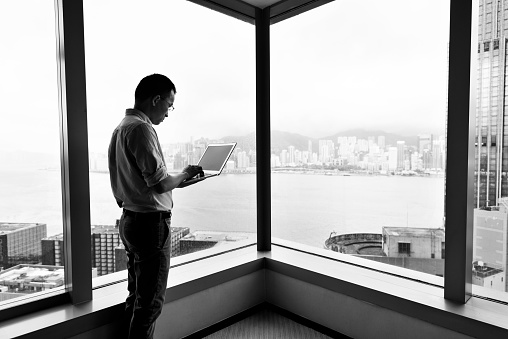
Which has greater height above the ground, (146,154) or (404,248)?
(146,154)

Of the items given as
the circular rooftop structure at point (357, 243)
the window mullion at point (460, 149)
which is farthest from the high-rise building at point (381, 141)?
the circular rooftop structure at point (357, 243)

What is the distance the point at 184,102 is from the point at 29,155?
89 centimetres

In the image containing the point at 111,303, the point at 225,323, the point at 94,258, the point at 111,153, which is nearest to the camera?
the point at 111,153

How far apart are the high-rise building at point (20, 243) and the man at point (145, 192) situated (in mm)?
447

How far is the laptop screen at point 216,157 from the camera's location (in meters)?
1.57

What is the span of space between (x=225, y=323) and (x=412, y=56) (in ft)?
6.49

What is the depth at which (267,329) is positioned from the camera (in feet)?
6.81

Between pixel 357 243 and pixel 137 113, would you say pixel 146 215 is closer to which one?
pixel 137 113

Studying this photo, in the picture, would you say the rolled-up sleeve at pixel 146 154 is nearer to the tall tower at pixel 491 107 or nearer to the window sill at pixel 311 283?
the window sill at pixel 311 283

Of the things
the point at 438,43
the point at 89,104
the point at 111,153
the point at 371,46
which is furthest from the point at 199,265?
the point at 438,43

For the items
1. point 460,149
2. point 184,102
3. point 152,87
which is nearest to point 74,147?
point 152,87

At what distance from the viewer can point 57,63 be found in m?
1.56

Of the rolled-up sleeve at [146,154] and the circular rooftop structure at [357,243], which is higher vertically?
the rolled-up sleeve at [146,154]

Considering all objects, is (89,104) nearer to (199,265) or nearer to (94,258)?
(94,258)
